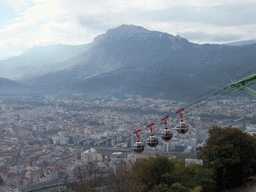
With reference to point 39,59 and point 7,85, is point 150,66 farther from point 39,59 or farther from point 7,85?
point 39,59

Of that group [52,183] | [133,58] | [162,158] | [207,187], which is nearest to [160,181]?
[162,158]

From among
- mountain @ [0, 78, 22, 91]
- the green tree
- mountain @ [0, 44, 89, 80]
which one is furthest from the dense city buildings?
mountain @ [0, 44, 89, 80]

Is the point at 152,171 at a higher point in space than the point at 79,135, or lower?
higher

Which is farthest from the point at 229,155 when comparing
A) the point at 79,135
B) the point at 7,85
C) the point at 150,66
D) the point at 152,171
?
the point at 7,85

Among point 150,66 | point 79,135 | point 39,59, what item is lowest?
point 79,135

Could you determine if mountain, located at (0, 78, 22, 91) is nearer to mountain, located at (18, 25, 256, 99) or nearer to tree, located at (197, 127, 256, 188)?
mountain, located at (18, 25, 256, 99)

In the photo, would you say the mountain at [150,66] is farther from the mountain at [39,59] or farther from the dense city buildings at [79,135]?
the mountain at [39,59]
